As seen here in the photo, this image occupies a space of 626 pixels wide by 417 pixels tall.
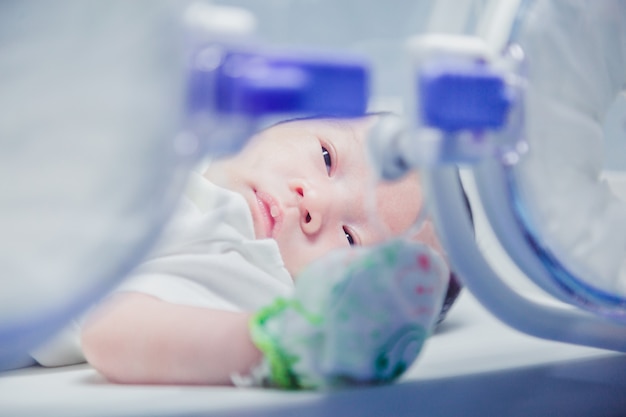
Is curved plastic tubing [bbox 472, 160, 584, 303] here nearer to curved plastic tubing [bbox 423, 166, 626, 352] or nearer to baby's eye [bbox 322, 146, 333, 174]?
curved plastic tubing [bbox 423, 166, 626, 352]

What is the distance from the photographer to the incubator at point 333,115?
1.40 feet

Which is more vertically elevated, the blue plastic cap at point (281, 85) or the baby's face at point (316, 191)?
the blue plastic cap at point (281, 85)

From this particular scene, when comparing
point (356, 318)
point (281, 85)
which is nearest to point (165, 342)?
point (356, 318)

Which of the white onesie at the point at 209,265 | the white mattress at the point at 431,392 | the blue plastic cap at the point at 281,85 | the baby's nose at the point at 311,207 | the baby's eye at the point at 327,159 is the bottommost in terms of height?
the white mattress at the point at 431,392

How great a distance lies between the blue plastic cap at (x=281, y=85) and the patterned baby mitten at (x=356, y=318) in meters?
0.14

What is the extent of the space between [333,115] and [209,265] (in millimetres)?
351

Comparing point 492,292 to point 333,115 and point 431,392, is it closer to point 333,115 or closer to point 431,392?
point 431,392

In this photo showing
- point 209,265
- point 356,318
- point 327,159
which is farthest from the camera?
point 327,159

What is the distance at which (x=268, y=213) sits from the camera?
93cm

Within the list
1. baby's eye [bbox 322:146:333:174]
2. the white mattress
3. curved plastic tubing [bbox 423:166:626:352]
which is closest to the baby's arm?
the white mattress

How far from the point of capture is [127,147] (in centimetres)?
42

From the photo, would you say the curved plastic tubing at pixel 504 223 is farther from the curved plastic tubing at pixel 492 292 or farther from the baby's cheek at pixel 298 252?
the baby's cheek at pixel 298 252

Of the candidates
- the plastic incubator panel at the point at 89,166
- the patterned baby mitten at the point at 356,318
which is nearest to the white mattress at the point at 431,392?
the patterned baby mitten at the point at 356,318

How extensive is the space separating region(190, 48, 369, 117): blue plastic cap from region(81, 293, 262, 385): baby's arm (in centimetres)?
23
